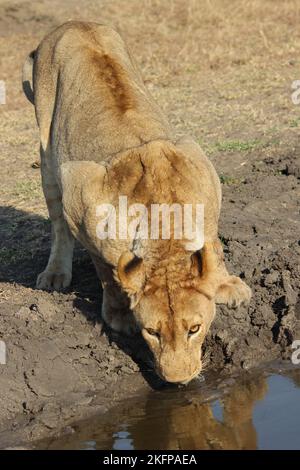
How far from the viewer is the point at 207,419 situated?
20.9 feet

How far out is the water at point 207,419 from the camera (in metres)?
6.03

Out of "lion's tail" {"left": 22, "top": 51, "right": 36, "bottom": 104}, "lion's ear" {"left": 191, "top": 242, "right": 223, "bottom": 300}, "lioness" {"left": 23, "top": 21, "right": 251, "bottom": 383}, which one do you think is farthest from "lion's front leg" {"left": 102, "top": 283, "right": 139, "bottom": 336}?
"lion's tail" {"left": 22, "top": 51, "right": 36, "bottom": 104}

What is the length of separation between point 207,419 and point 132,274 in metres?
1.08

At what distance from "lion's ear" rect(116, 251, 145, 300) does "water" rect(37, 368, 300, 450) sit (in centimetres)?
87

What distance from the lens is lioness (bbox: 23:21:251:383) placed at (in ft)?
19.3

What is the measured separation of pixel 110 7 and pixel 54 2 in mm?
1120

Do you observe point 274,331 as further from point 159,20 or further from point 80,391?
point 159,20

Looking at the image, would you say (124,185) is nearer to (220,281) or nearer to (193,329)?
(220,281)

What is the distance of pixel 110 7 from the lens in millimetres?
18875

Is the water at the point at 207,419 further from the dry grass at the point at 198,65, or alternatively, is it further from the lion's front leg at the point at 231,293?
the dry grass at the point at 198,65

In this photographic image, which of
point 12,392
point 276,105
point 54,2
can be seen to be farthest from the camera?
point 54,2

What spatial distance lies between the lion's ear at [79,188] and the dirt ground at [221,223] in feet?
2.46

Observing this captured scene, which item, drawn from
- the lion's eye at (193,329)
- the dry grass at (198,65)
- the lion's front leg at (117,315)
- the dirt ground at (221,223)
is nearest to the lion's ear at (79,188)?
the lion's front leg at (117,315)

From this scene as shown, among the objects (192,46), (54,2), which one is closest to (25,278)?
(192,46)
